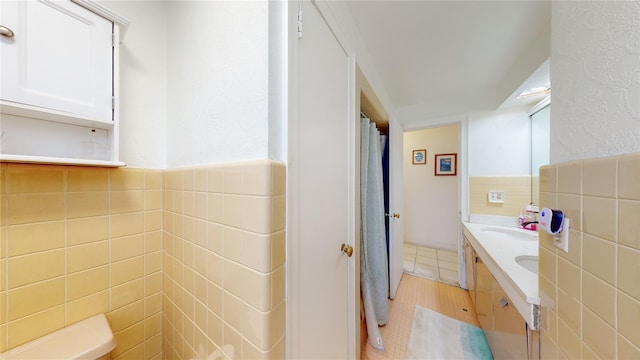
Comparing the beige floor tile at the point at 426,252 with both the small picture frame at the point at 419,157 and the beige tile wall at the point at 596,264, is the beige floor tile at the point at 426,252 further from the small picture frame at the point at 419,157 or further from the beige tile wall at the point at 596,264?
the beige tile wall at the point at 596,264

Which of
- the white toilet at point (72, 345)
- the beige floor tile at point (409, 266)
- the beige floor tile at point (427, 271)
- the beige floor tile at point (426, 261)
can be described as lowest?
the beige floor tile at point (409, 266)

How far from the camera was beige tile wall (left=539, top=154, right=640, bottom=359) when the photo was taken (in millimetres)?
437

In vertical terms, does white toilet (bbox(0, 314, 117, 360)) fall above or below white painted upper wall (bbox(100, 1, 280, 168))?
below

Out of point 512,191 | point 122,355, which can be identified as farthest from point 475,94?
point 122,355

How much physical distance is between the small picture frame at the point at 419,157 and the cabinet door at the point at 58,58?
3.90 metres

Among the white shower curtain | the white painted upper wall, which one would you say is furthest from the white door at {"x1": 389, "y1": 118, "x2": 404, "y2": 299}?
the white painted upper wall

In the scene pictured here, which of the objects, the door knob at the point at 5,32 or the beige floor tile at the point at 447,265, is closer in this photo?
the door knob at the point at 5,32

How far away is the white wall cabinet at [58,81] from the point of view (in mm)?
577

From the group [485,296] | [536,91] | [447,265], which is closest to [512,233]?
[485,296]

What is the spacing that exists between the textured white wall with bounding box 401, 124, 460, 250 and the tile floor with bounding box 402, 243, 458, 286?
0.76 feet

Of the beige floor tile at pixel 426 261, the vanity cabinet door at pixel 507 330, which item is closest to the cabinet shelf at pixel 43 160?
the vanity cabinet door at pixel 507 330

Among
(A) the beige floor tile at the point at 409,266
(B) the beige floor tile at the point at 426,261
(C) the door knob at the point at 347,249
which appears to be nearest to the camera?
(C) the door knob at the point at 347,249

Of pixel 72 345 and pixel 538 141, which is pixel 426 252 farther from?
pixel 72 345

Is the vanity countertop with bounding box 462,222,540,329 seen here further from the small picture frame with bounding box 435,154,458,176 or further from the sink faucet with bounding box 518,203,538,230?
the small picture frame with bounding box 435,154,458,176
